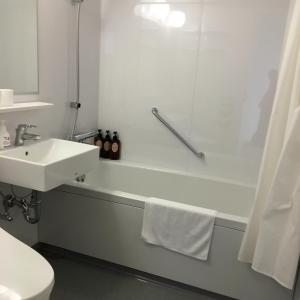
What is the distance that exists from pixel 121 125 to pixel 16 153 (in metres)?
1.11

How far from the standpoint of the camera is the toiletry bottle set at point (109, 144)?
267 cm

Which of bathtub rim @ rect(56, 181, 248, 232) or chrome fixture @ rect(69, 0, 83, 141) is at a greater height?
chrome fixture @ rect(69, 0, 83, 141)

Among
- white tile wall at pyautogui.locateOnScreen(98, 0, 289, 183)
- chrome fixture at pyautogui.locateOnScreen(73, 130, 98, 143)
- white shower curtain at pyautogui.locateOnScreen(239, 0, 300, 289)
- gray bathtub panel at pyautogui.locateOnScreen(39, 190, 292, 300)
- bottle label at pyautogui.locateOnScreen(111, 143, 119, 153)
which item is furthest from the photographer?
bottle label at pyautogui.locateOnScreen(111, 143, 119, 153)

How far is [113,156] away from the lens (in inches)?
106

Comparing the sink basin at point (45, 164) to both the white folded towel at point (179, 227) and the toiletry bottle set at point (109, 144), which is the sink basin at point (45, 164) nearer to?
the white folded towel at point (179, 227)

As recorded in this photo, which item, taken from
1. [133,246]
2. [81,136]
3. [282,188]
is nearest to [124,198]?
[133,246]

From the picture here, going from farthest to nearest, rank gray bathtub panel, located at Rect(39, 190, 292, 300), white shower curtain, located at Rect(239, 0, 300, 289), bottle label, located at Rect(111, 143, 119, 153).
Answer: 1. bottle label, located at Rect(111, 143, 119, 153)
2. gray bathtub panel, located at Rect(39, 190, 292, 300)
3. white shower curtain, located at Rect(239, 0, 300, 289)

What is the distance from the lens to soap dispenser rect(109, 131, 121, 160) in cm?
266

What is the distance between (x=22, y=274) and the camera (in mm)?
965

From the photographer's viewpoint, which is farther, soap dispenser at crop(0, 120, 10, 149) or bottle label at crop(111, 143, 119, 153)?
bottle label at crop(111, 143, 119, 153)

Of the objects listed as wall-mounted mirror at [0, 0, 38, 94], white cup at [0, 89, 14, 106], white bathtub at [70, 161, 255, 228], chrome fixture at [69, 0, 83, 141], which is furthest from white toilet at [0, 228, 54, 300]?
chrome fixture at [69, 0, 83, 141]

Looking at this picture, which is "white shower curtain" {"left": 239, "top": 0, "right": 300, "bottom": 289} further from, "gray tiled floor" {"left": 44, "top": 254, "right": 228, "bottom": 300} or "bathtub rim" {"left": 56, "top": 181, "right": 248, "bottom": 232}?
"gray tiled floor" {"left": 44, "top": 254, "right": 228, "bottom": 300}

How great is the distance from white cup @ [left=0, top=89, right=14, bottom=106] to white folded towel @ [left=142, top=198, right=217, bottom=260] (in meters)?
0.96

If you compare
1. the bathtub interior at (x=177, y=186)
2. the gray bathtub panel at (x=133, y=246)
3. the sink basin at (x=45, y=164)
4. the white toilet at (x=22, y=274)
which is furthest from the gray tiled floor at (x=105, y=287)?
the white toilet at (x=22, y=274)
